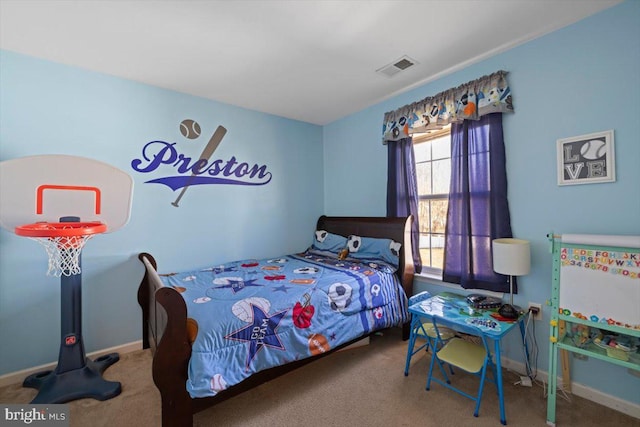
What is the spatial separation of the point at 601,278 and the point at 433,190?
4.78 feet

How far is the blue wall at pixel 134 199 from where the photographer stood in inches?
82.5

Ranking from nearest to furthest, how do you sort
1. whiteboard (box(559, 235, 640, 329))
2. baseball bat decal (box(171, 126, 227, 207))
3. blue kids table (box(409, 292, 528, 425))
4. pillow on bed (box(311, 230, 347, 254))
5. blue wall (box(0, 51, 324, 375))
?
1. whiteboard (box(559, 235, 640, 329))
2. blue kids table (box(409, 292, 528, 425))
3. blue wall (box(0, 51, 324, 375))
4. baseball bat decal (box(171, 126, 227, 207))
5. pillow on bed (box(311, 230, 347, 254))

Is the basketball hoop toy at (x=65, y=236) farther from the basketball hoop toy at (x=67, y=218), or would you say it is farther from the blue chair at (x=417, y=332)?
the blue chair at (x=417, y=332)

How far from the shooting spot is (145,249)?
8.55 feet

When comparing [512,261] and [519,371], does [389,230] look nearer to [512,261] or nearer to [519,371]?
[512,261]

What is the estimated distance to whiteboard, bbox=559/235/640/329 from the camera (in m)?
1.41

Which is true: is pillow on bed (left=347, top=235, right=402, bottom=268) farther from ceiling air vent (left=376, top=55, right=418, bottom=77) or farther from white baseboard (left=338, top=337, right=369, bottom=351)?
ceiling air vent (left=376, top=55, right=418, bottom=77)

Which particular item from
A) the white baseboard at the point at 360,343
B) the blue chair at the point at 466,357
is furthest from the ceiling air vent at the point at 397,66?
the white baseboard at the point at 360,343

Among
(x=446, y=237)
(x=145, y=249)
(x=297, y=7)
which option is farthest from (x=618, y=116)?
(x=145, y=249)

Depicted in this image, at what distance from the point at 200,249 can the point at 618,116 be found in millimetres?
3503

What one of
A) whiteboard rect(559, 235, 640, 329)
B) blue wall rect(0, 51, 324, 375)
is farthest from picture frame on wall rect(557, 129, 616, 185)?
blue wall rect(0, 51, 324, 375)

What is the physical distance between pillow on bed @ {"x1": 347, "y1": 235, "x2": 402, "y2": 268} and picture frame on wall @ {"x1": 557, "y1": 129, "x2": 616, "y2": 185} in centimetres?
138

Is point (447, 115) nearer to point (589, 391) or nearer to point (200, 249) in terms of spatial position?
point (589, 391)

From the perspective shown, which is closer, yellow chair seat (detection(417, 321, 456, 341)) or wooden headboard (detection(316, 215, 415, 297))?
yellow chair seat (detection(417, 321, 456, 341))
